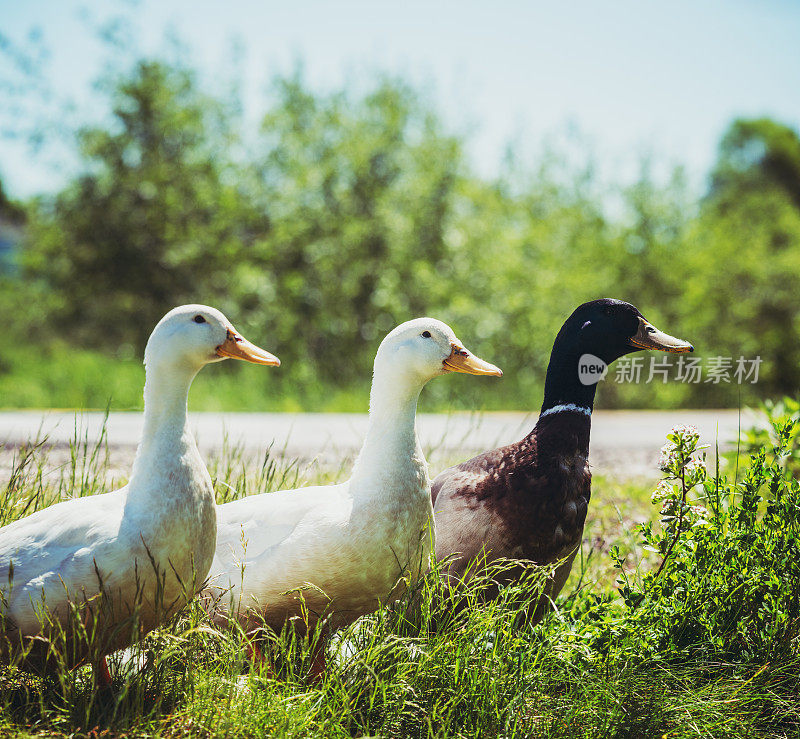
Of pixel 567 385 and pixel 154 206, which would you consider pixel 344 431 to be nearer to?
pixel 567 385

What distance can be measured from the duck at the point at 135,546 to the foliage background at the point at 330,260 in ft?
21.3

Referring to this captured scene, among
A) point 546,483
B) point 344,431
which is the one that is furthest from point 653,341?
point 344,431

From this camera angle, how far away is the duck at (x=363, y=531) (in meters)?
2.18

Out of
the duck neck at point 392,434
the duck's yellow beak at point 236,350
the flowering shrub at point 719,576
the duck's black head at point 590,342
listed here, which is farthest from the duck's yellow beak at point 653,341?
the duck's yellow beak at point 236,350

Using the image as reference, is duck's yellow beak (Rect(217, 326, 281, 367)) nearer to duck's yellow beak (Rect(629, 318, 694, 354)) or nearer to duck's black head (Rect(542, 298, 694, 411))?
duck's black head (Rect(542, 298, 694, 411))

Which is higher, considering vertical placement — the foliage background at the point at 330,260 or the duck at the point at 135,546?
the foliage background at the point at 330,260

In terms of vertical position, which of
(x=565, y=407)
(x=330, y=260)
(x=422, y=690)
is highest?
(x=330, y=260)

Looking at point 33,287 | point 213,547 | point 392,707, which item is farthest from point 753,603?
point 33,287

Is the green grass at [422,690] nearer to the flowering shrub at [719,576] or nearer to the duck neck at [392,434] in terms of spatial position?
the flowering shrub at [719,576]

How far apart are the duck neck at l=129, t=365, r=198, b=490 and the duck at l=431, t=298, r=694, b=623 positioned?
94 cm

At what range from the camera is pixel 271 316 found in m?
9.99

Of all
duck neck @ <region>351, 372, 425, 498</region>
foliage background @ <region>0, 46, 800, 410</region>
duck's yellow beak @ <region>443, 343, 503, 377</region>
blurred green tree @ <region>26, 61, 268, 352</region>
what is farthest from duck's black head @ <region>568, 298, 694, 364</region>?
blurred green tree @ <region>26, 61, 268, 352</region>

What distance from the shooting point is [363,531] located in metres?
2.17

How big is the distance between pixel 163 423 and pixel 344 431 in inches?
199
